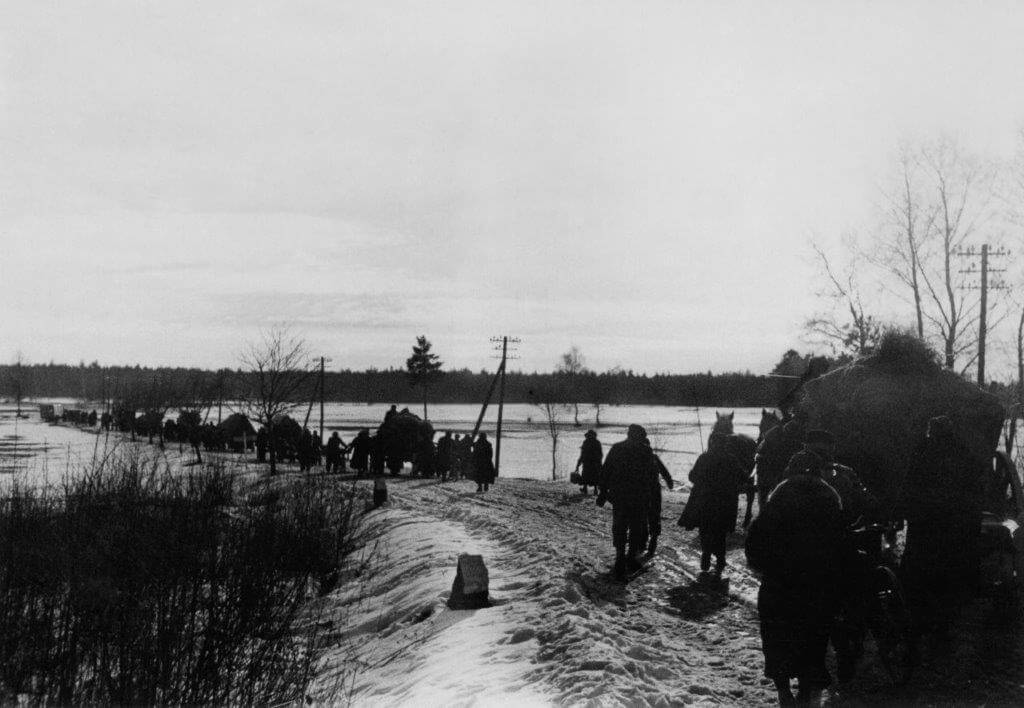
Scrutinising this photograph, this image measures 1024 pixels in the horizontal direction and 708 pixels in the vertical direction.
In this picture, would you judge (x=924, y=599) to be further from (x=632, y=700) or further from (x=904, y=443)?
(x=904, y=443)

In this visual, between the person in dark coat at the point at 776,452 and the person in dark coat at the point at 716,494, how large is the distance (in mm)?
899

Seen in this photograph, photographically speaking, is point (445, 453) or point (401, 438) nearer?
point (445, 453)

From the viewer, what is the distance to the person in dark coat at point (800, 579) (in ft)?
18.8

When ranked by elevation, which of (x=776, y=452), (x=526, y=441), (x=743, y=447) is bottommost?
(x=526, y=441)

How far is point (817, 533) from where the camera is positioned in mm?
5750

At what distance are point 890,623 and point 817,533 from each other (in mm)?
1203

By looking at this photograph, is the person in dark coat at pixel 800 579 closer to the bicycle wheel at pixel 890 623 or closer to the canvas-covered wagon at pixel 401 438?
the bicycle wheel at pixel 890 623

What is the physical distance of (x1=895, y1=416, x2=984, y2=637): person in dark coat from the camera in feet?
24.0

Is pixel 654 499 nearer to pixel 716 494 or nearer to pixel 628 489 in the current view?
pixel 628 489

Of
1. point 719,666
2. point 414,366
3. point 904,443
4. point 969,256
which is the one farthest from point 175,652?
point 414,366

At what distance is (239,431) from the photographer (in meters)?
50.5

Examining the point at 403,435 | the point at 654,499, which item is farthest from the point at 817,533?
the point at 403,435

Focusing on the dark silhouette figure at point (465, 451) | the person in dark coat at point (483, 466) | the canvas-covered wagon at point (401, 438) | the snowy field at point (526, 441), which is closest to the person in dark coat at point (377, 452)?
the canvas-covered wagon at point (401, 438)

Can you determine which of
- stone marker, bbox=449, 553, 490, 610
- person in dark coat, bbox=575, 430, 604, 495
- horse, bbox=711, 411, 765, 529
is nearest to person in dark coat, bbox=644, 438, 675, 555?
horse, bbox=711, 411, 765, 529
